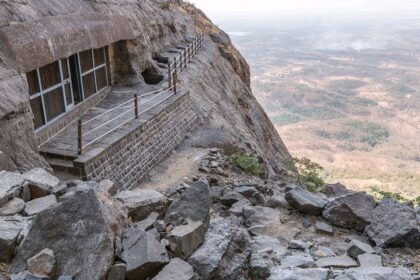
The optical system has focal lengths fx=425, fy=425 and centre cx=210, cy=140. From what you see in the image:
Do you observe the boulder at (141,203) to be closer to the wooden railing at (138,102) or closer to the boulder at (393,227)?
the wooden railing at (138,102)

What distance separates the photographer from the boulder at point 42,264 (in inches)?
161

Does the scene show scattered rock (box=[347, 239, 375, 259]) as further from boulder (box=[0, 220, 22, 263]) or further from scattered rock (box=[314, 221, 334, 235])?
boulder (box=[0, 220, 22, 263])

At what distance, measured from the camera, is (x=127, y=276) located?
423cm

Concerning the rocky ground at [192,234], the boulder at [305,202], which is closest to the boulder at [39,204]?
the rocky ground at [192,234]

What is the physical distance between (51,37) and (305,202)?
619cm

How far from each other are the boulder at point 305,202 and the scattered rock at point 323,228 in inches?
15.3

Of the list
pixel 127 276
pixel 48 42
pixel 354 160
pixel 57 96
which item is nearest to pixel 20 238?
pixel 127 276

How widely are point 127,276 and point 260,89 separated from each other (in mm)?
134517

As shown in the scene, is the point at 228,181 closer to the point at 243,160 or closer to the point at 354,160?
the point at 243,160

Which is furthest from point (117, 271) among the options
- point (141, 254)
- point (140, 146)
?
point (140, 146)

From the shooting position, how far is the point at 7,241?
4332 mm

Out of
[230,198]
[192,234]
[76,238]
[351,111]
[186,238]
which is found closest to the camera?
[76,238]

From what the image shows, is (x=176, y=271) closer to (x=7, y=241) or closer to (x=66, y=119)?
(x=7, y=241)

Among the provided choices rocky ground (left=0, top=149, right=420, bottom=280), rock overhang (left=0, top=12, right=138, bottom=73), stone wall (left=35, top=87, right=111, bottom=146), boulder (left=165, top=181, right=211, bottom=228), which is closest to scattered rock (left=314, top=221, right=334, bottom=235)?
rocky ground (left=0, top=149, right=420, bottom=280)
